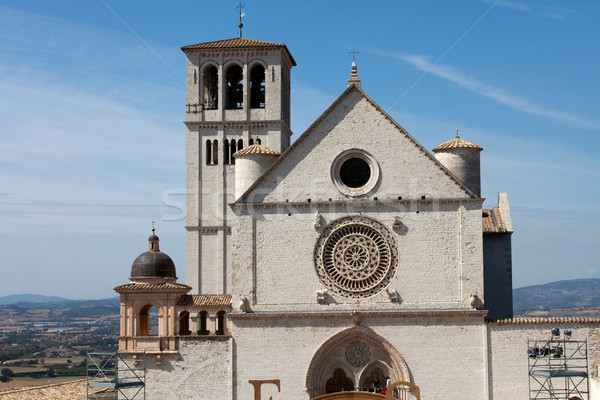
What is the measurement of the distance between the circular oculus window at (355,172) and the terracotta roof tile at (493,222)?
21.6ft

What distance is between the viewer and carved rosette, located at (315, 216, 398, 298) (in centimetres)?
3600

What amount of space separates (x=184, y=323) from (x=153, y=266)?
3.40m

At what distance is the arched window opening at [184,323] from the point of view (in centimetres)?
3856

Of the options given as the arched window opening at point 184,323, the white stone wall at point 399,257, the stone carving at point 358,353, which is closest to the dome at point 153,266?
the arched window opening at point 184,323

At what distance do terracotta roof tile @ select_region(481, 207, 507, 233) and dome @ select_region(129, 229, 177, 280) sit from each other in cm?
1441

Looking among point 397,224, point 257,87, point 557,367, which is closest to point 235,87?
point 257,87

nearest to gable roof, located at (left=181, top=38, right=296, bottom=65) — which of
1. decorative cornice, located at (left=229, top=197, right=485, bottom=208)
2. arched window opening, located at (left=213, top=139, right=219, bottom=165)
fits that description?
arched window opening, located at (left=213, top=139, right=219, bottom=165)

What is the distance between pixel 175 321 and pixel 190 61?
16331 millimetres

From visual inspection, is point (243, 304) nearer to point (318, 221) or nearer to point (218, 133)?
point (318, 221)

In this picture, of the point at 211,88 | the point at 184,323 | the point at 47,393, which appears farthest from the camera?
the point at 211,88

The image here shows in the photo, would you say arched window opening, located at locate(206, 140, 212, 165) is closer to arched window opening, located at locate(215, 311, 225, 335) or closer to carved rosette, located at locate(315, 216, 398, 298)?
arched window opening, located at locate(215, 311, 225, 335)

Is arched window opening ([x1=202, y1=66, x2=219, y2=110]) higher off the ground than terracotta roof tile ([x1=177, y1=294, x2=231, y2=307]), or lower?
higher

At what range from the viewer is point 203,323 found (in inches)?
1594

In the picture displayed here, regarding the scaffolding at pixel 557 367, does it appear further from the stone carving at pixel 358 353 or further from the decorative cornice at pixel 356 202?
the stone carving at pixel 358 353
